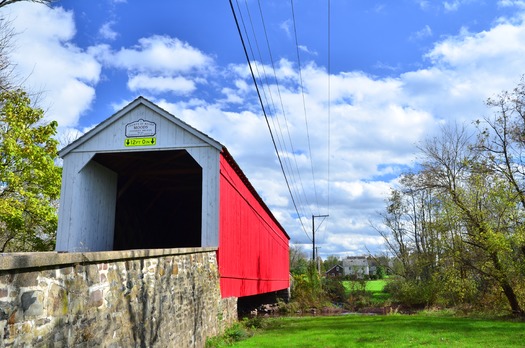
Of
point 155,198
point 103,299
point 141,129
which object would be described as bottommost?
point 103,299

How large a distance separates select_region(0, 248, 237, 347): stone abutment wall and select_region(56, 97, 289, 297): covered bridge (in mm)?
Answer: 2585

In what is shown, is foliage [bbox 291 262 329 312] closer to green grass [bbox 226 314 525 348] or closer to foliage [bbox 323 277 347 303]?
foliage [bbox 323 277 347 303]

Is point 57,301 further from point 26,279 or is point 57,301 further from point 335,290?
point 335,290

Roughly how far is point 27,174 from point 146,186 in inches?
181

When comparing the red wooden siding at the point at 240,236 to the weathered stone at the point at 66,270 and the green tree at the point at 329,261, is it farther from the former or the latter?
the green tree at the point at 329,261

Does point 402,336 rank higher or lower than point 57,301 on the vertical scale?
lower

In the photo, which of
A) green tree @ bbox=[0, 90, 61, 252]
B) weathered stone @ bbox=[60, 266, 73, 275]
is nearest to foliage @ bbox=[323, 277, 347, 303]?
green tree @ bbox=[0, 90, 61, 252]

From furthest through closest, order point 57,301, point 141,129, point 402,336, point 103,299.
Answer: point 402,336 → point 141,129 → point 103,299 → point 57,301

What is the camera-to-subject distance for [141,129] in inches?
440

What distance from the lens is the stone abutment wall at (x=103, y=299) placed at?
11.4 feet

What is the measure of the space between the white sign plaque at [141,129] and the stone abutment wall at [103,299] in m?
3.82

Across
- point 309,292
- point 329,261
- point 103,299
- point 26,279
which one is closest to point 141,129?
point 103,299

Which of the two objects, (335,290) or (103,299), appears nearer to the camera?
(103,299)

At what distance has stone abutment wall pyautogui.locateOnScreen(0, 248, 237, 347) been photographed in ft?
11.4
